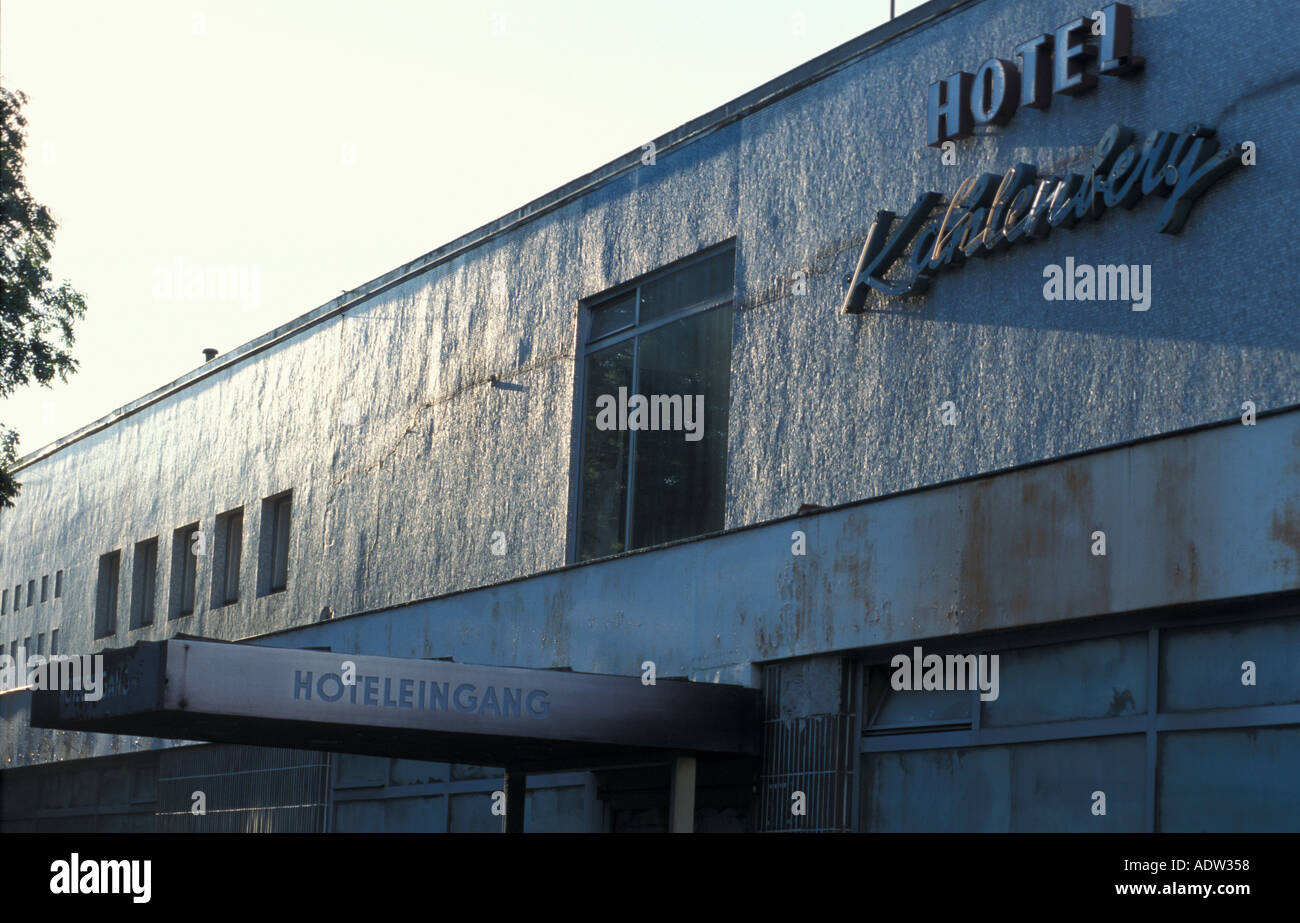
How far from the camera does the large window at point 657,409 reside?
1391 cm

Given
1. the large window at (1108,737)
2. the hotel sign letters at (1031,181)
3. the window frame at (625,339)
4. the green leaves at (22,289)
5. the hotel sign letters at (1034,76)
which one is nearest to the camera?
the large window at (1108,737)

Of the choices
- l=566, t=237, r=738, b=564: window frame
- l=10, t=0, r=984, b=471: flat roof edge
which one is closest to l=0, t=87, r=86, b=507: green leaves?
l=10, t=0, r=984, b=471: flat roof edge

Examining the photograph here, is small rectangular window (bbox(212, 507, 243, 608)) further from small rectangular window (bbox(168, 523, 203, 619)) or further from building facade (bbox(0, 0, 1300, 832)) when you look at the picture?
building facade (bbox(0, 0, 1300, 832))

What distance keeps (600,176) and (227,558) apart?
29.7ft

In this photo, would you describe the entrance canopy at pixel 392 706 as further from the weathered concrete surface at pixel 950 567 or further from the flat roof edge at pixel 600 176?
the flat roof edge at pixel 600 176

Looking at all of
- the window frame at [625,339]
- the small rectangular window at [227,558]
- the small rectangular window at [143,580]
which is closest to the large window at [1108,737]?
the window frame at [625,339]

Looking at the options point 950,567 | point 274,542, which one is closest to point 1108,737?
point 950,567

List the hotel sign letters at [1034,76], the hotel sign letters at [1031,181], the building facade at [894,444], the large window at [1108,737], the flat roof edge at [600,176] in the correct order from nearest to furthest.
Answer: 1. the large window at [1108,737]
2. the building facade at [894,444]
3. the hotel sign letters at [1031,181]
4. the hotel sign letters at [1034,76]
5. the flat roof edge at [600,176]

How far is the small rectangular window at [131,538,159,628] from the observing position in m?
24.3

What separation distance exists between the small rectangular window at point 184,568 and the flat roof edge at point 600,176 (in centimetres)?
210

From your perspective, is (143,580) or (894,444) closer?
(894,444)

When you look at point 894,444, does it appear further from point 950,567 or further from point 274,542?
point 274,542

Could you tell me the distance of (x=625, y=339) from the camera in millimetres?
15000

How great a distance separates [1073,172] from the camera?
10.8 m
